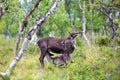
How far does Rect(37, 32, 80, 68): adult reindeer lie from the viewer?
15.6m

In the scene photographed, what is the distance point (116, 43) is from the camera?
825 inches

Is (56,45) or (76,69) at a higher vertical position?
(76,69)

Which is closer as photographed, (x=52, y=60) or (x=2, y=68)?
(x=2, y=68)

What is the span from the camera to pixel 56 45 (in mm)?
15828

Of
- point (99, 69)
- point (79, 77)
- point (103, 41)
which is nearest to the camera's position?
point (79, 77)

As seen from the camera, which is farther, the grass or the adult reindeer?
the adult reindeer

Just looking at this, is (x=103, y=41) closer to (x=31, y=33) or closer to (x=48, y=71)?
(x=48, y=71)

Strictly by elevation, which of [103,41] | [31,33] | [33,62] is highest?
[31,33]

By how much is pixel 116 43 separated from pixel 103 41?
3.60 meters

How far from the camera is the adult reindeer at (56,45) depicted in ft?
51.2

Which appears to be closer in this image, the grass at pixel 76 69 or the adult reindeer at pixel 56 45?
the grass at pixel 76 69

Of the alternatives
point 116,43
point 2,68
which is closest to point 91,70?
point 2,68

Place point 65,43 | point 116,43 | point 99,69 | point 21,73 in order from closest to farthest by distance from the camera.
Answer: point 99,69 → point 21,73 → point 65,43 → point 116,43

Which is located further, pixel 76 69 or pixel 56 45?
pixel 56 45
